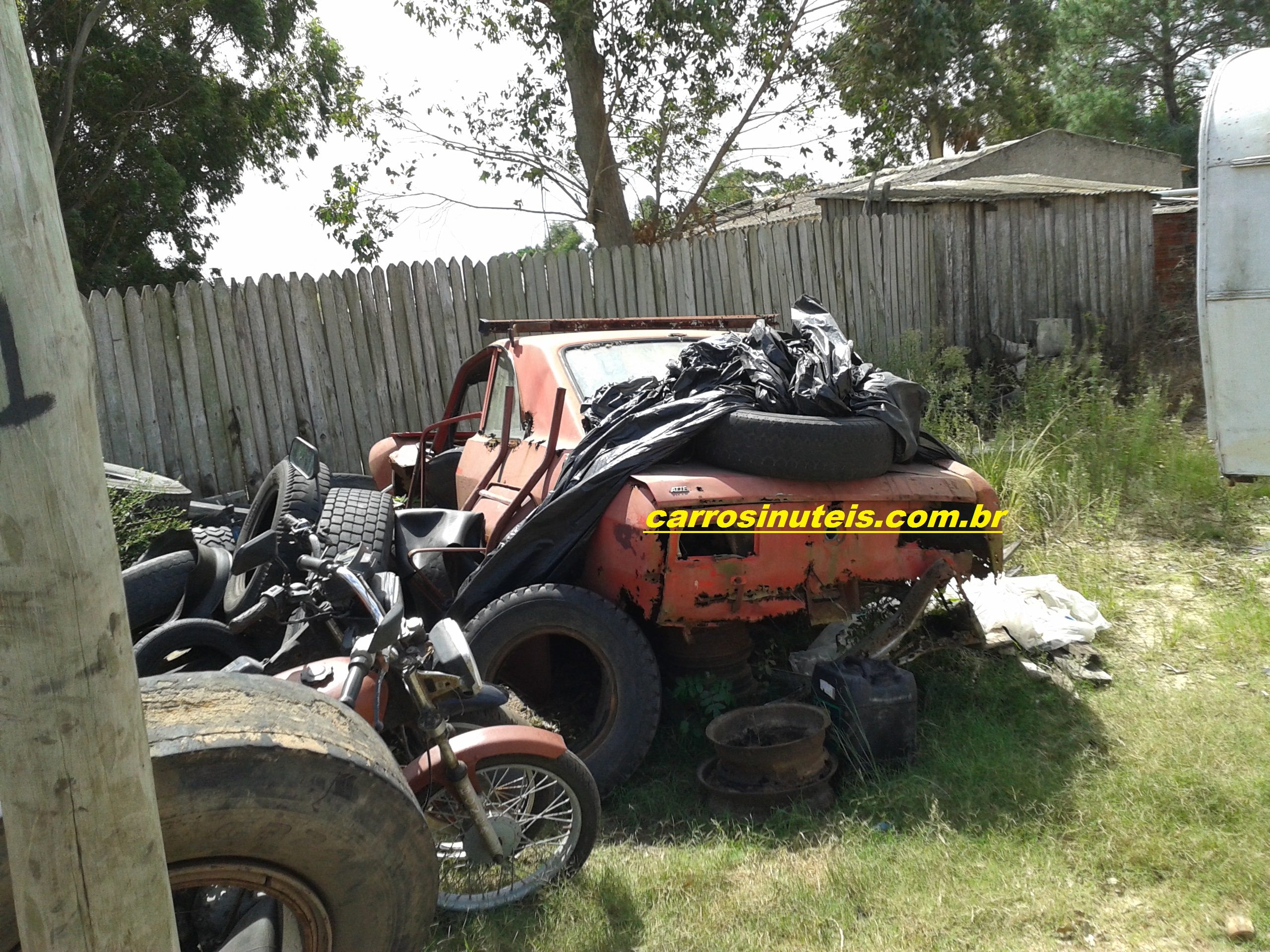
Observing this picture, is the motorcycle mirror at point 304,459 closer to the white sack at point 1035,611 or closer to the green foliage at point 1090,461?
the white sack at point 1035,611

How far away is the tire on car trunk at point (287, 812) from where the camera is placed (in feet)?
7.02

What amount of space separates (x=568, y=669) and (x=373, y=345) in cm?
421

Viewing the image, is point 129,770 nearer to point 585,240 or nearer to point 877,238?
point 877,238

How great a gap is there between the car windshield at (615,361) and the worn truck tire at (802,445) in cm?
96

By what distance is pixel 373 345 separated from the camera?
8.15 meters

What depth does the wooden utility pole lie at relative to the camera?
59.1 inches

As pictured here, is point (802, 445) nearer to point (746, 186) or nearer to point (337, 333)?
point (337, 333)

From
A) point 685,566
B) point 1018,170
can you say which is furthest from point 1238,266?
point 1018,170

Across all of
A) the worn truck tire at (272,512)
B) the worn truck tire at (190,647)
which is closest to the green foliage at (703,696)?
the worn truck tire at (272,512)

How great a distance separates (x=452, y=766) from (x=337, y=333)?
5637 mm

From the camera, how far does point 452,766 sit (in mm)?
3098

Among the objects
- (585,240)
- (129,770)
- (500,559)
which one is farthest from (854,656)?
(585,240)

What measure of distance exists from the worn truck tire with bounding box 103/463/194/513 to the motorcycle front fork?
3.52 metres

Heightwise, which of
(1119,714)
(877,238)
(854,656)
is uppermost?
(877,238)
